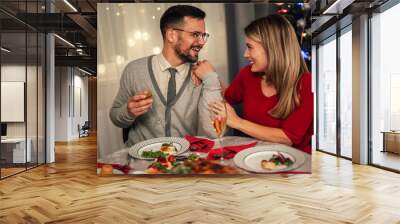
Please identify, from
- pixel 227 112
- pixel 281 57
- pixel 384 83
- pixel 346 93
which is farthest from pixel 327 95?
pixel 227 112

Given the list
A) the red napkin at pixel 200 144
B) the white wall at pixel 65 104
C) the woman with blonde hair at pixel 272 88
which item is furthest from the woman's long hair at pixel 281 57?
the white wall at pixel 65 104

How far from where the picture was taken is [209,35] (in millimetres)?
6207

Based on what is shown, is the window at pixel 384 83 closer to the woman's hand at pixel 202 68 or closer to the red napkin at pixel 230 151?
the red napkin at pixel 230 151

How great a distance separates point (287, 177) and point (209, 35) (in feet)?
8.54

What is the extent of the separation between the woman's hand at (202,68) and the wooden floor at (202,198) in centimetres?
166

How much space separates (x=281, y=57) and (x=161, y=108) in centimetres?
205

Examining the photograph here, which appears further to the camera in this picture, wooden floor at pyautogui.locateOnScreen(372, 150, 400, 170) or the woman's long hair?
wooden floor at pyautogui.locateOnScreen(372, 150, 400, 170)

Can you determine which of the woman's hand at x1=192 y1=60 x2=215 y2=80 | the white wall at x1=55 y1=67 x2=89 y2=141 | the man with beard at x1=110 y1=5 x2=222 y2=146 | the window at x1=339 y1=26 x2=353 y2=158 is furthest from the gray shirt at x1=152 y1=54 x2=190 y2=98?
the white wall at x1=55 y1=67 x2=89 y2=141

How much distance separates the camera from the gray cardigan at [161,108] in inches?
242

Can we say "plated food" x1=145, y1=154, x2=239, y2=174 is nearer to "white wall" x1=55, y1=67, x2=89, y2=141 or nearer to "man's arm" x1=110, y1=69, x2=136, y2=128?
"man's arm" x1=110, y1=69, x2=136, y2=128

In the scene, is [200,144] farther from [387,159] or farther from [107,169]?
[387,159]

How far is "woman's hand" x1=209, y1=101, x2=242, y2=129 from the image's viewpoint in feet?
20.2

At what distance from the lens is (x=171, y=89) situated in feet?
20.2

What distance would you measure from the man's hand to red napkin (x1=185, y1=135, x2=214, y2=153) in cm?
80
